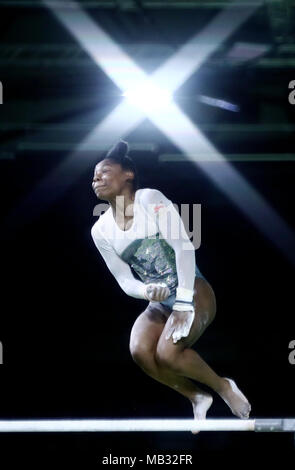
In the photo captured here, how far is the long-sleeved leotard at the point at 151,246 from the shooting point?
313 centimetres

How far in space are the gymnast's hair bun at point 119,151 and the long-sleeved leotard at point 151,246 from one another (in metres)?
0.22

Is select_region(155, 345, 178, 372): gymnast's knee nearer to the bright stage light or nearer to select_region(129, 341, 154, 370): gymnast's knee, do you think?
select_region(129, 341, 154, 370): gymnast's knee

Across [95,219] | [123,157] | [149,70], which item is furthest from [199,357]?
[149,70]

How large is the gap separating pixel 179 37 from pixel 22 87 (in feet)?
2.88

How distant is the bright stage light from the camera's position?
3.73 meters

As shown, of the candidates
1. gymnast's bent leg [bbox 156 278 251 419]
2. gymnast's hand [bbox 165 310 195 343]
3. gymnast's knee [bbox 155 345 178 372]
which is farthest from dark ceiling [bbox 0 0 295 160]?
gymnast's knee [bbox 155 345 178 372]

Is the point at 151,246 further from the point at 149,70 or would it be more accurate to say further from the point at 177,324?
the point at 149,70

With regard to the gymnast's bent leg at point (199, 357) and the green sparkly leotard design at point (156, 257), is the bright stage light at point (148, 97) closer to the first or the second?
the green sparkly leotard design at point (156, 257)

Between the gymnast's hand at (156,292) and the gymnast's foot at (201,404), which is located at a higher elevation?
the gymnast's hand at (156,292)

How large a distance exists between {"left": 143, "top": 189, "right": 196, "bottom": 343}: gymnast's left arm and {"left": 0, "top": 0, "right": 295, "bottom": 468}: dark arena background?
1.01 feet

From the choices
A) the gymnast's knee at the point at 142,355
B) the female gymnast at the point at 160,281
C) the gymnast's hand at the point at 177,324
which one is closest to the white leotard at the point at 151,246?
the female gymnast at the point at 160,281

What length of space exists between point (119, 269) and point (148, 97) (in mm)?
984

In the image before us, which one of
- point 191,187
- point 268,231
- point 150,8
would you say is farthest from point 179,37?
point 268,231

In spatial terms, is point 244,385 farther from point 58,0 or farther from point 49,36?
point 49,36
